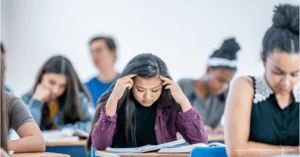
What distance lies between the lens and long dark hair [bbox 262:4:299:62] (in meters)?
1.35

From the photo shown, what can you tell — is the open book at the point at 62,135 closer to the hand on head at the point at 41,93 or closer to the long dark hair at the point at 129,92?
the hand on head at the point at 41,93

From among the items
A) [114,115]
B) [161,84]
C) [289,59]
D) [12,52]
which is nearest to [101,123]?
[114,115]

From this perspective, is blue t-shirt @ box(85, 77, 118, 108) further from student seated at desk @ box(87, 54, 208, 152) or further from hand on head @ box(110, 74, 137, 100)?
hand on head @ box(110, 74, 137, 100)

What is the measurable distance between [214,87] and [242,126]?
1.14 metres

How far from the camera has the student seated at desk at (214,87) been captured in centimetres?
225

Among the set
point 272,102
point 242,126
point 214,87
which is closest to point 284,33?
point 272,102

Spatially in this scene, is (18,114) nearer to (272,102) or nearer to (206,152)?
(206,152)

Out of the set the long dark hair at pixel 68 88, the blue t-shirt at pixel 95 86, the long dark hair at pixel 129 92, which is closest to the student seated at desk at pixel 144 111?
the long dark hair at pixel 129 92

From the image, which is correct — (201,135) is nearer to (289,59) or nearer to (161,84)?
(161,84)

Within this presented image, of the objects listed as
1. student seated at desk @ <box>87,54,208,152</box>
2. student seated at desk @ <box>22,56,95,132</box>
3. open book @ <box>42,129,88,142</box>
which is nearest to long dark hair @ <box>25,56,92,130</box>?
student seated at desk @ <box>22,56,95,132</box>

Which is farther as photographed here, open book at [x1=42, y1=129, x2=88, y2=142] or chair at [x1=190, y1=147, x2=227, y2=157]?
open book at [x1=42, y1=129, x2=88, y2=142]

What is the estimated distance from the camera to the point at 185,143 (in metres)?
1.65

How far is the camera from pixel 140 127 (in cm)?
172

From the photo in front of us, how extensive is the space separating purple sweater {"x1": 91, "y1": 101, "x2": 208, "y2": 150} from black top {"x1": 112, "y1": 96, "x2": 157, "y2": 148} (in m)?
0.03
